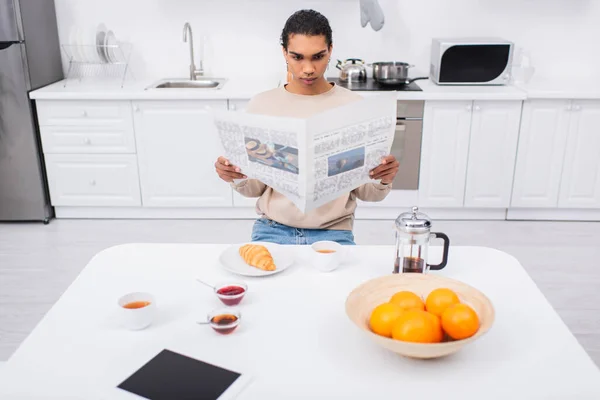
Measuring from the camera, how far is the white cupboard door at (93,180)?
3.40 m

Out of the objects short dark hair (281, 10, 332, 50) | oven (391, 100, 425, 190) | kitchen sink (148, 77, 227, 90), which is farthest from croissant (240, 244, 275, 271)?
kitchen sink (148, 77, 227, 90)

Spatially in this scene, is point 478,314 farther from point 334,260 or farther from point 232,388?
point 232,388

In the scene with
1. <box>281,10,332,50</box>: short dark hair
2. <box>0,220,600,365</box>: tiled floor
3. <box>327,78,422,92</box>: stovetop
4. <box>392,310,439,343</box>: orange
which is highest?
<box>281,10,332,50</box>: short dark hair

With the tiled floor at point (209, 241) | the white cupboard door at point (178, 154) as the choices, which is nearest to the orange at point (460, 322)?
the tiled floor at point (209, 241)

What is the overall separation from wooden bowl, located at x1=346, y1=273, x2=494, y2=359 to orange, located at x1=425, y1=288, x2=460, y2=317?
0.07 m

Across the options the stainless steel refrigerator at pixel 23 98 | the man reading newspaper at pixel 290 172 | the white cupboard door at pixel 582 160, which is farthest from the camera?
the white cupboard door at pixel 582 160

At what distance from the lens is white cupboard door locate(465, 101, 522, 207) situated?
10.7 feet

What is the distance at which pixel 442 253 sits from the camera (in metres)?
1.50

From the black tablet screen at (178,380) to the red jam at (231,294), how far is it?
19 centimetres

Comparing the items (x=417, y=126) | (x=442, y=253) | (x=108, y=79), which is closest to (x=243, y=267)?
(x=442, y=253)

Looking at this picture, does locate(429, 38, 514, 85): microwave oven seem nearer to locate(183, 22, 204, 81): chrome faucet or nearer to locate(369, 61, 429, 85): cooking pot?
locate(369, 61, 429, 85): cooking pot

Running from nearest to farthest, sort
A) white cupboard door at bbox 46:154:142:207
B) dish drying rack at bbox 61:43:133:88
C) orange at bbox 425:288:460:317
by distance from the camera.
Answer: orange at bbox 425:288:460:317 < white cupboard door at bbox 46:154:142:207 < dish drying rack at bbox 61:43:133:88

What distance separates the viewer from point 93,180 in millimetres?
3443

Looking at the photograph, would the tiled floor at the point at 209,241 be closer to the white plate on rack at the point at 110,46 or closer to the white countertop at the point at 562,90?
the white countertop at the point at 562,90
